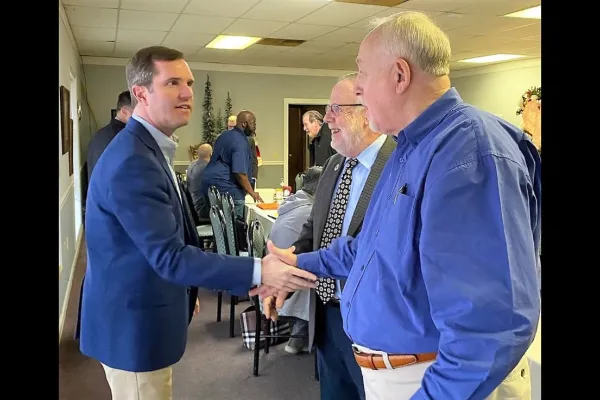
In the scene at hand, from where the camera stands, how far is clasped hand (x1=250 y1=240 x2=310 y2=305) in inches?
69.6

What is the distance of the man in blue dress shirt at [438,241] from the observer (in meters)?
0.92

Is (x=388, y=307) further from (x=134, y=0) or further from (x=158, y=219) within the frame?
(x=134, y=0)

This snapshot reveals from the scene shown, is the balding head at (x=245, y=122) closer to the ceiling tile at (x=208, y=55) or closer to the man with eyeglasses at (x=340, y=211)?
the ceiling tile at (x=208, y=55)

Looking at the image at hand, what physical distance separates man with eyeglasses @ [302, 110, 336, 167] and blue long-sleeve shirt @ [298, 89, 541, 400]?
4395mm

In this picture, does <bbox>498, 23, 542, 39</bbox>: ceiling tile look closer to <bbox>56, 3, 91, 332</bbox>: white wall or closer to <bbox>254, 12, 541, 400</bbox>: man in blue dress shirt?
<bbox>56, 3, 91, 332</bbox>: white wall

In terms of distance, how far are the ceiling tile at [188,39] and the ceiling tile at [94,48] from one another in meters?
0.95

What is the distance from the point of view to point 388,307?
1.11 metres

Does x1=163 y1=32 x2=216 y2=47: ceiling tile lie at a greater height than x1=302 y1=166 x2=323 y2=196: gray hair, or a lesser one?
greater

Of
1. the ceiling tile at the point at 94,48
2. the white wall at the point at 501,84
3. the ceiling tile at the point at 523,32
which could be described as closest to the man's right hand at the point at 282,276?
the ceiling tile at the point at 523,32

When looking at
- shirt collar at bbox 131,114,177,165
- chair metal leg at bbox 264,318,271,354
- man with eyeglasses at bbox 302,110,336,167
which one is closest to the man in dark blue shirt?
man with eyeglasses at bbox 302,110,336,167

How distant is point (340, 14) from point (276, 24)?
84cm
